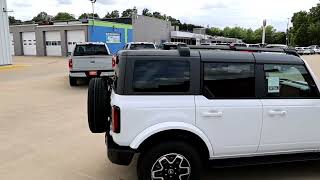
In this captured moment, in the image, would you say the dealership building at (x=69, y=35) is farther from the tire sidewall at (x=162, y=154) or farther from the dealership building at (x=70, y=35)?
the tire sidewall at (x=162, y=154)

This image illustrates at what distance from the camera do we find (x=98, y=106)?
487 cm

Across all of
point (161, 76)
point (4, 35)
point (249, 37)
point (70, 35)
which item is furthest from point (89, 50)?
point (249, 37)

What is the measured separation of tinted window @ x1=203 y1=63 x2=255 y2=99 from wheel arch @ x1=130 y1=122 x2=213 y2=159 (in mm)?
476

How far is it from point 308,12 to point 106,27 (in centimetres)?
7677

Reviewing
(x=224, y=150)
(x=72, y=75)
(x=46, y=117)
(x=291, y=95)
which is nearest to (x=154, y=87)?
(x=224, y=150)

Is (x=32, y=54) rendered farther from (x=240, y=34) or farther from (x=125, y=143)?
(x=240, y=34)

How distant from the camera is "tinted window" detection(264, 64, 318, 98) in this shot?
16.0ft

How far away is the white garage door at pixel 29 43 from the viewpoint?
2005 inches

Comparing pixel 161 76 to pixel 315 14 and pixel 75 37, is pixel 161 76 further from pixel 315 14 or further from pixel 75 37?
pixel 315 14

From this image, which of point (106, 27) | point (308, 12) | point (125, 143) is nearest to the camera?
point (125, 143)

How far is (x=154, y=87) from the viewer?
178 inches

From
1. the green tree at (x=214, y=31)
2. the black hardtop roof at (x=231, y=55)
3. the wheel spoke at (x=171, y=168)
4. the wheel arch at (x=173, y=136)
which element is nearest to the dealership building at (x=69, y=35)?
the black hardtop roof at (x=231, y=55)

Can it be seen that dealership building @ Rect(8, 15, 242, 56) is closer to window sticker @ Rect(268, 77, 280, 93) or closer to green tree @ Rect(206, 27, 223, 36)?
window sticker @ Rect(268, 77, 280, 93)

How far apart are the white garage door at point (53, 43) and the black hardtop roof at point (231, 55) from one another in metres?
45.3
